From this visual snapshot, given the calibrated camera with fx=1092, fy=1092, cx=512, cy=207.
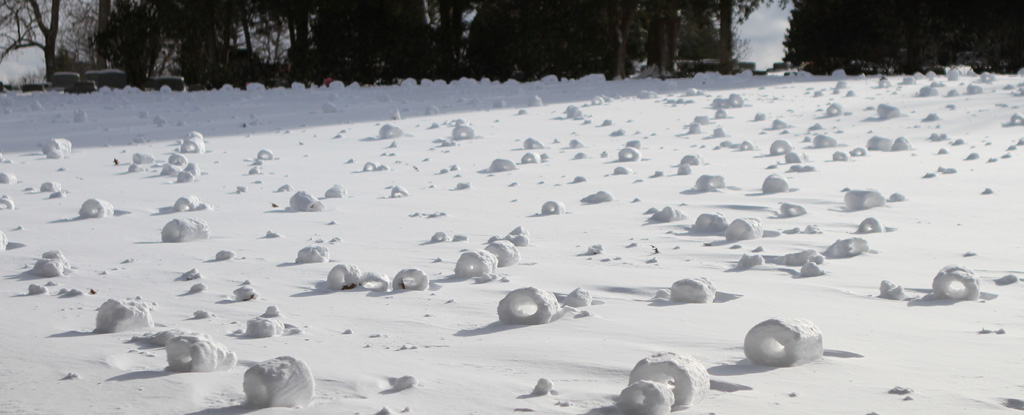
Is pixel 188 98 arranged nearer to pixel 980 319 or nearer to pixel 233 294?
pixel 233 294

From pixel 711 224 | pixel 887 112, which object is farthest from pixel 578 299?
pixel 887 112

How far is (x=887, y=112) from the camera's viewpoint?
799 centimetres

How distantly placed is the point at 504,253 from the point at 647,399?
143 centimetres

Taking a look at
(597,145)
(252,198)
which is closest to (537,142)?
(597,145)

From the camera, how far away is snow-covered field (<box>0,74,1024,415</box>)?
1928 millimetres

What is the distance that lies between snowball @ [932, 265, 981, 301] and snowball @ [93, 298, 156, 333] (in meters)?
1.83

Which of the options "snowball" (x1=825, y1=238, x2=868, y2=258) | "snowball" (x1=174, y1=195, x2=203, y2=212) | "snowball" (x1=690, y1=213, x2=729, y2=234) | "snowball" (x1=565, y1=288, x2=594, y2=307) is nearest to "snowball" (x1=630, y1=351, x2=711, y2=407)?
"snowball" (x1=565, y1=288, x2=594, y2=307)

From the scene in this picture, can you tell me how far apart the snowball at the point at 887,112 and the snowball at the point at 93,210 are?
5.73 metres

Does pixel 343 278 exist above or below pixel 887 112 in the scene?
below

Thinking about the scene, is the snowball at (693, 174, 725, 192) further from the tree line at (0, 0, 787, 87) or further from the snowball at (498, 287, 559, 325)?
the tree line at (0, 0, 787, 87)

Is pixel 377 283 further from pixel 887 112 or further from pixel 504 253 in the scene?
pixel 887 112

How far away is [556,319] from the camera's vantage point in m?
2.46

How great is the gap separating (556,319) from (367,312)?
0.45 metres

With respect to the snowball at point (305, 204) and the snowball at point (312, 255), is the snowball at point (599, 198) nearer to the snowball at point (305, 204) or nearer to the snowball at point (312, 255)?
the snowball at point (305, 204)
